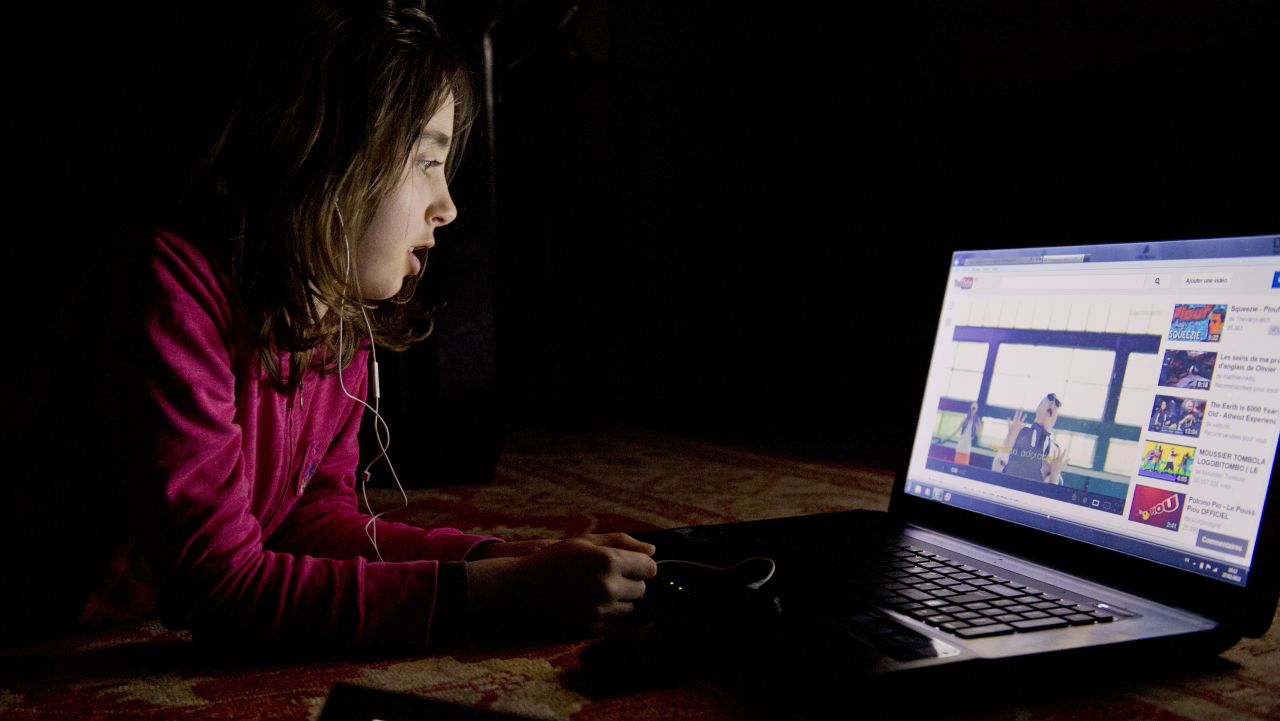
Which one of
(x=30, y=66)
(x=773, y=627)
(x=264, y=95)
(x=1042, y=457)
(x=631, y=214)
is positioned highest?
(x=631, y=214)

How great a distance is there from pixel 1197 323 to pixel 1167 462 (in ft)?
0.33

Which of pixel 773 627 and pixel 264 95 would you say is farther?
pixel 264 95

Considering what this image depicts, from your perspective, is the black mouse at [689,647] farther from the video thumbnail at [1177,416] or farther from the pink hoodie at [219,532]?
the video thumbnail at [1177,416]

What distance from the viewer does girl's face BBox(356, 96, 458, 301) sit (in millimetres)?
714

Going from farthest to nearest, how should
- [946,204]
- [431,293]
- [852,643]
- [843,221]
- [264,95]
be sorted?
[843,221] < [946,204] < [431,293] < [264,95] < [852,643]

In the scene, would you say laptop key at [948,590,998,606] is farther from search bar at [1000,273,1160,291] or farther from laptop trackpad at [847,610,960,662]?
search bar at [1000,273,1160,291]

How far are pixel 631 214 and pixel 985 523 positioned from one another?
6.18ft

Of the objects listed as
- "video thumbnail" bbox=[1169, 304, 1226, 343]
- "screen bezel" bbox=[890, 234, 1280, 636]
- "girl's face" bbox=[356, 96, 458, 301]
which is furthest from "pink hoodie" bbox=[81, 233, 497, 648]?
"video thumbnail" bbox=[1169, 304, 1226, 343]

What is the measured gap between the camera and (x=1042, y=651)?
0.47 metres

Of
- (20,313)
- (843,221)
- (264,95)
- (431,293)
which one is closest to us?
(264,95)

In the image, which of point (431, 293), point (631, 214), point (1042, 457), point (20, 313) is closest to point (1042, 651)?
point (1042, 457)

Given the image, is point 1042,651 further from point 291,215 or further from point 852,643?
point 291,215

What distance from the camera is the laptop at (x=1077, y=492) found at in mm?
512

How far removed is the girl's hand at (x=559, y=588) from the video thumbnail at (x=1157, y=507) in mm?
348
